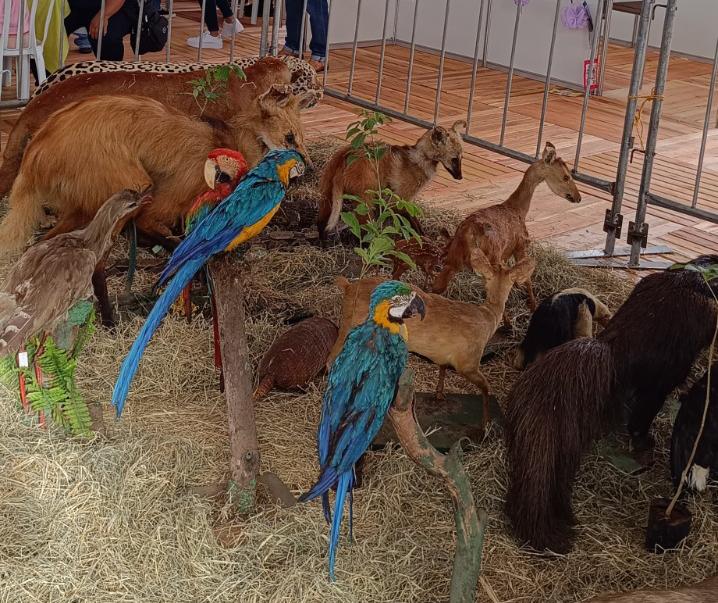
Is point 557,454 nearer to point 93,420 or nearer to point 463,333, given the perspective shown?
point 463,333

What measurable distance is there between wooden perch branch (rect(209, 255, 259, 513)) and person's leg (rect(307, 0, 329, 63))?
18.6 ft

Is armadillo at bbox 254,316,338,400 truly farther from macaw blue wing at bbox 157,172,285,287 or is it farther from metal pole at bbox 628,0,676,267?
metal pole at bbox 628,0,676,267

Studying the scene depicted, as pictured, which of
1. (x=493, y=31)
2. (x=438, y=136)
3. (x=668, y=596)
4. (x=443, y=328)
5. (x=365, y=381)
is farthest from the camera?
(x=493, y=31)

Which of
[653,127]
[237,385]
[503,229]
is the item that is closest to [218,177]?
[237,385]

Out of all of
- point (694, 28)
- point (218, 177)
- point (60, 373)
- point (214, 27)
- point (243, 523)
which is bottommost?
point (243, 523)

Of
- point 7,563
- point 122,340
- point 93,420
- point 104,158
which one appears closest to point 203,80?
point 104,158

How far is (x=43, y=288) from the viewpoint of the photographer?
9.48ft

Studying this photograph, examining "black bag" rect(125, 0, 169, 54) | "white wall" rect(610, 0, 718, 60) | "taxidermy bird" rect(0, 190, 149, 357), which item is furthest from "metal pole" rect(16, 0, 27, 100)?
"white wall" rect(610, 0, 718, 60)

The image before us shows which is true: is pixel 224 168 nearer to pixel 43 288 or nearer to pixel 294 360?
pixel 43 288

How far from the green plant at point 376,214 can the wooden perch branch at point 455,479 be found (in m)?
0.50

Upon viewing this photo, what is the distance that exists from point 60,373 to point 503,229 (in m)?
1.90

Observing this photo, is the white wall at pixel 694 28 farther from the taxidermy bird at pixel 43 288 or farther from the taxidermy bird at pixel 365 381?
the taxidermy bird at pixel 365 381

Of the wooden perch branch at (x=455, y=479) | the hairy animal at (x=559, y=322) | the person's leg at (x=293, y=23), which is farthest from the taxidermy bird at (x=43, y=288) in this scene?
the person's leg at (x=293, y=23)

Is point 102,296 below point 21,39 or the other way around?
below
